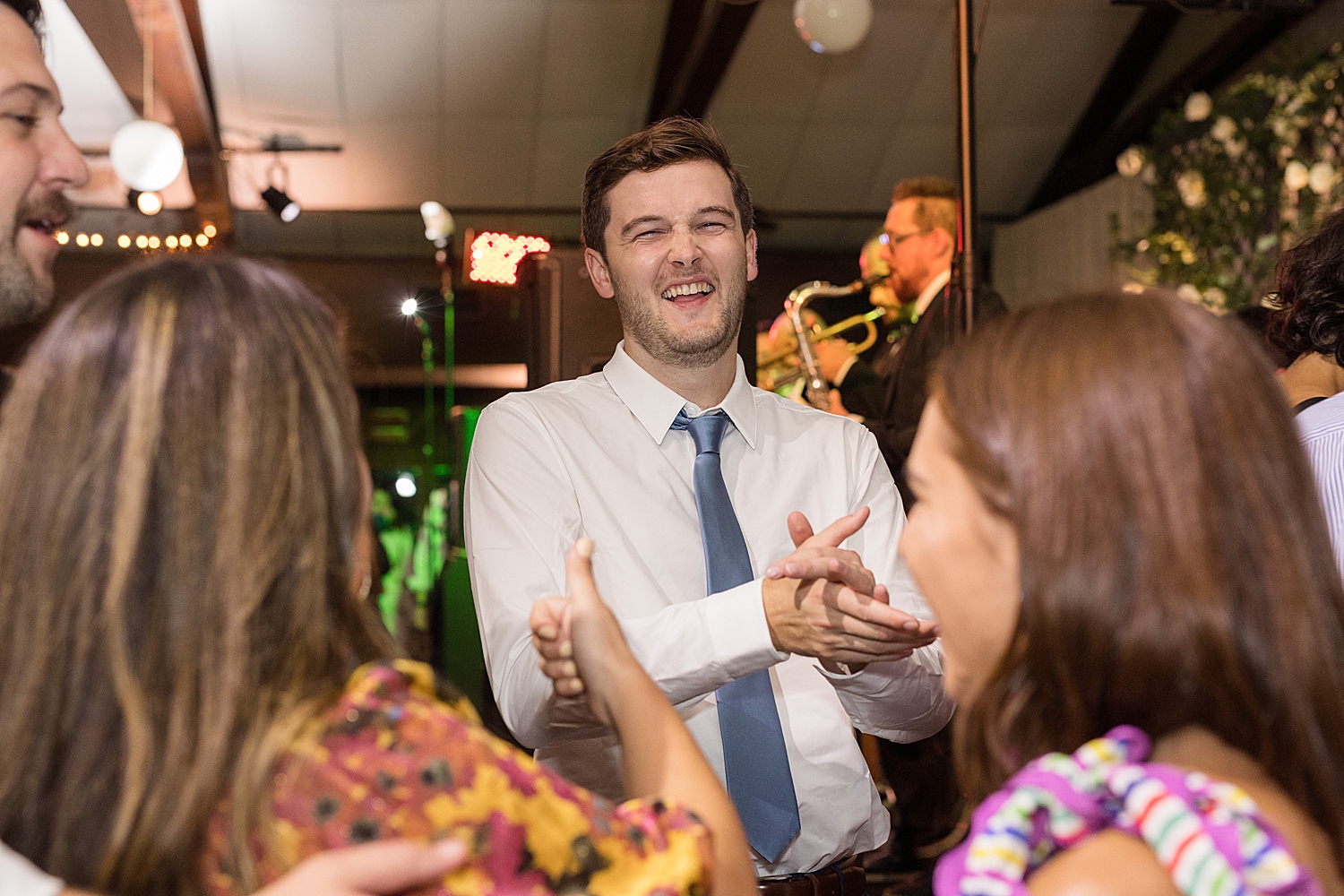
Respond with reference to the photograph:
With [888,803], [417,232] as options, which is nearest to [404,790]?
[888,803]

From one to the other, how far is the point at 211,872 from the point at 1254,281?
16.7ft

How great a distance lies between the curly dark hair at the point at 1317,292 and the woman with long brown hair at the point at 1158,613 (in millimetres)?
1154

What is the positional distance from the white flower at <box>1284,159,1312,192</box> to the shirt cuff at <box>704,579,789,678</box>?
3922mm

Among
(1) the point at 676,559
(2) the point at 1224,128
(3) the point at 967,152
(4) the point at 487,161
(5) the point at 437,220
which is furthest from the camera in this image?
(4) the point at 487,161

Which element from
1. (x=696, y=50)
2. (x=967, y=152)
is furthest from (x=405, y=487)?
(x=967, y=152)

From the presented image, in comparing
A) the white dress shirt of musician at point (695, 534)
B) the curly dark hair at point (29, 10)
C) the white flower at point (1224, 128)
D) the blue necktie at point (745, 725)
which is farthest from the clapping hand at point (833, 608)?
the white flower at point (1224, 128)

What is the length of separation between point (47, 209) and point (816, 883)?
1.43 m

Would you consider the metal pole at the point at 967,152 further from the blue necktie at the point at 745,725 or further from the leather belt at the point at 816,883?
the leather belt at the point at 816,883

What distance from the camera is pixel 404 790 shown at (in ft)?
2.77

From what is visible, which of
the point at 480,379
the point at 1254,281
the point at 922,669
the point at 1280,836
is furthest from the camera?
the point at 480,379

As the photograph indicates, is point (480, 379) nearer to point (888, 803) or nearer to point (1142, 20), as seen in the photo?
point (1142, 20)

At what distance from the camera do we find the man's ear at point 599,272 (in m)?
2.11

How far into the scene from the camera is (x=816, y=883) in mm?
1666

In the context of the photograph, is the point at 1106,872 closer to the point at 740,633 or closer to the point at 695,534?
the point at 740,633
